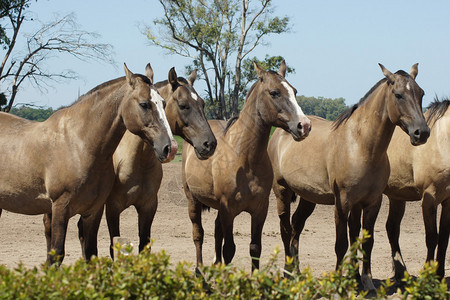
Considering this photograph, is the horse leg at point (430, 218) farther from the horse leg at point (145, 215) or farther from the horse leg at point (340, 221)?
the horse leg at point (145, 215)

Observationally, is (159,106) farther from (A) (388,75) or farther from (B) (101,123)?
(A) (388,75)

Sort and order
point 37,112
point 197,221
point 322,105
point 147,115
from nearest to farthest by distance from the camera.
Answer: point 147,115, point 197,221, point 37,112, point 322,105

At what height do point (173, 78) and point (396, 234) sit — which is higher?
point (173, 78)

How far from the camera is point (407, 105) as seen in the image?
629 centimetres

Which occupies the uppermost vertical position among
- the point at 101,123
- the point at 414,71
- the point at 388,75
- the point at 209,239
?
Answer: the point at 414,71

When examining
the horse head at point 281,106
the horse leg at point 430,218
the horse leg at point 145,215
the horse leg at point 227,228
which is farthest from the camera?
the horse leg at point 430,218

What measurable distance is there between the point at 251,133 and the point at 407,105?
1529mm

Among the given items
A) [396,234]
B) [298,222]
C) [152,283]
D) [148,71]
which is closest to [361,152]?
[396,234]

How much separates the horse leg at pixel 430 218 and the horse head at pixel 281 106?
188 centimetres

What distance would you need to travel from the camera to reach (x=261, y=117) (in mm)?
6473

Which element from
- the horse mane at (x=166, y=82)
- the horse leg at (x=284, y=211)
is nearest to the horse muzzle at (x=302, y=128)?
the horse mane at (x=166, y=82)

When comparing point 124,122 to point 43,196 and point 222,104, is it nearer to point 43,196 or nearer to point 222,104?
point 43,196

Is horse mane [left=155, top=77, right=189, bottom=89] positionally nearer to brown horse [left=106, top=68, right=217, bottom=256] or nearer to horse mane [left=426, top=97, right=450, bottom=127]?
brown horse [left=106, top=68, right=217, bottom=256]

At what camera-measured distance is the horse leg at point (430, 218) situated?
278 inches
